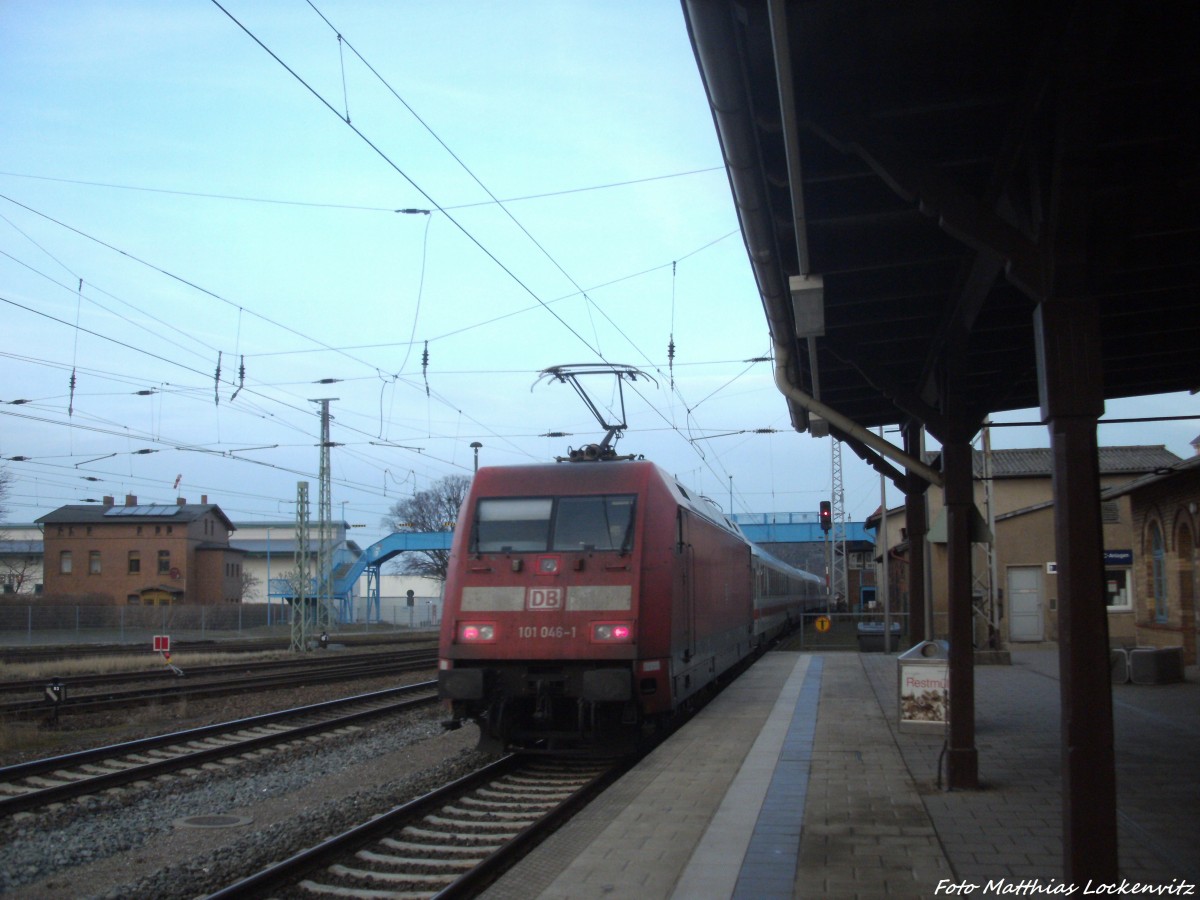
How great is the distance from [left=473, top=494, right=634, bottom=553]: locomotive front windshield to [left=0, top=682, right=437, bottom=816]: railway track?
359 cm

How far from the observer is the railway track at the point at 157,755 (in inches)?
356

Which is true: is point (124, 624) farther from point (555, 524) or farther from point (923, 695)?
point (923, 695)

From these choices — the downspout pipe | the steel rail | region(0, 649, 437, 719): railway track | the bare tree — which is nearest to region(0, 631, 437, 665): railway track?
the steel rail

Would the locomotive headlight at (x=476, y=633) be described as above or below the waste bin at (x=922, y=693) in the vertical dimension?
above

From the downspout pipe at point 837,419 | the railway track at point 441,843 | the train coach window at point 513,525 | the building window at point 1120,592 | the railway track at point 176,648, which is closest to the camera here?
the railway track at point 441,843

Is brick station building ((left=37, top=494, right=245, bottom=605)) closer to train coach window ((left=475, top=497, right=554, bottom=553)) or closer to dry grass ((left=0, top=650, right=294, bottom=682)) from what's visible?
dry grass ((left=0, top=650, right=294, bottom=682))

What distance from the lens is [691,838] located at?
660 cm

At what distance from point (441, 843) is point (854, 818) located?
291cm

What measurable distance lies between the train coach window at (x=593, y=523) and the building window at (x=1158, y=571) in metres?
12.4

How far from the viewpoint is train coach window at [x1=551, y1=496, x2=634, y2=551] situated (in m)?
10.5

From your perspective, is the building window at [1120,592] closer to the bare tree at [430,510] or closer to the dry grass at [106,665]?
the dry grass at [106,665]

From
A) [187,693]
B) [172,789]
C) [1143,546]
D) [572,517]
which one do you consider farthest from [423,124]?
[1143,546]

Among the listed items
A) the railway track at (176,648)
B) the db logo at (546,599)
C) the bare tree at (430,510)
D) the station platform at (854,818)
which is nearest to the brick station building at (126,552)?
the bare tree at (430,510)

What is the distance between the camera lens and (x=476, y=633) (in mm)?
10281
